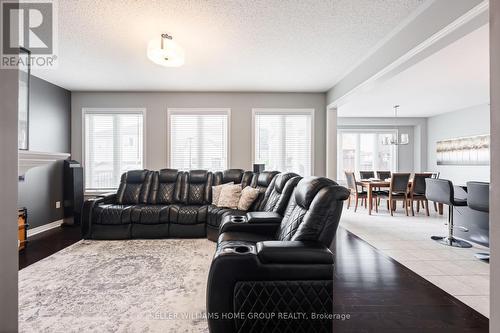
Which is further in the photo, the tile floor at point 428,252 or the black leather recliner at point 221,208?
the black leather recliner at point 221,208

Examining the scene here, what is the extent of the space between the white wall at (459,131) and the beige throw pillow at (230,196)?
21.0ft

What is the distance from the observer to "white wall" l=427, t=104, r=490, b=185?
19.8 feet

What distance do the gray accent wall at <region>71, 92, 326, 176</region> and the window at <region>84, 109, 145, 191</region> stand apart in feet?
0.56

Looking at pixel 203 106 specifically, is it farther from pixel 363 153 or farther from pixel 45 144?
pixel 363 153

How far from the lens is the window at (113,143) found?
16.8 ft

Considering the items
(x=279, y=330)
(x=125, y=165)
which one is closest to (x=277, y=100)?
(x=125, y=165)

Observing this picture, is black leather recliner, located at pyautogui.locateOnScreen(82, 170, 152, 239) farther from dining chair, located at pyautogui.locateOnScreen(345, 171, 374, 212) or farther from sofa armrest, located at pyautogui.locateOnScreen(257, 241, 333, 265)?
dining chair, located at pyautogui.locateOnScreen(345, 171, 374, 212)

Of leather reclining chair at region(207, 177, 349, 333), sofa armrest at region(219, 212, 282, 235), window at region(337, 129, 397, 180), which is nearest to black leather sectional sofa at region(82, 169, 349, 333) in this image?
leather reclining chair at region(207, 177, 349, 333)

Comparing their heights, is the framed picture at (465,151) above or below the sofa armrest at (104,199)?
above

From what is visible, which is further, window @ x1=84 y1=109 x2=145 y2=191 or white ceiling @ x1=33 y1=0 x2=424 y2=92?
window @ x1=84 y1=109 x2=145 y2=191

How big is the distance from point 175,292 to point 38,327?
0.97m

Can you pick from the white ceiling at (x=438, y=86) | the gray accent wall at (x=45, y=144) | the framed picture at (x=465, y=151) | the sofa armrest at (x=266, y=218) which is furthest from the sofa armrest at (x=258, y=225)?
the framed picture at (x=465, y=151)

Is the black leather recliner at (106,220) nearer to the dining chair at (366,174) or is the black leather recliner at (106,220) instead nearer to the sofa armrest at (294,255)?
the sofa armrest at (294,255)

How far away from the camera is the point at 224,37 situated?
2922 millimetres
